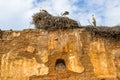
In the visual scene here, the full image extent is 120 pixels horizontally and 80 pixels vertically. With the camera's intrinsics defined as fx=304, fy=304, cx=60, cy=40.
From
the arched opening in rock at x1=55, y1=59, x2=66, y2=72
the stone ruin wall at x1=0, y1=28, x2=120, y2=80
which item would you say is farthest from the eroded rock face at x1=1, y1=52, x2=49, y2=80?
the arched opening in rock at x1=55, y1=59, x2=66, y2=72

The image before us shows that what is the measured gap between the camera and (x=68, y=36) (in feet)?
35.6

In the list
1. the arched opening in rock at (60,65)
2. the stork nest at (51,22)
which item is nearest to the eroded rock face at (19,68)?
the arched opening in rock at (60,65)

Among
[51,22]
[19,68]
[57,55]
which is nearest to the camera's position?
[19,68]

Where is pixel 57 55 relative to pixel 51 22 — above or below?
below

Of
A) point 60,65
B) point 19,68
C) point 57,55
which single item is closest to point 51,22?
point 57,55

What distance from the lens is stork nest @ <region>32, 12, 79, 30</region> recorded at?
11.0 metres

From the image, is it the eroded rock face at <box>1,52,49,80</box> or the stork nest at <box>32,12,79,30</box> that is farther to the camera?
the stork nest at <box>32,12,79,30</box>

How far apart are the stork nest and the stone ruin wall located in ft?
0.65

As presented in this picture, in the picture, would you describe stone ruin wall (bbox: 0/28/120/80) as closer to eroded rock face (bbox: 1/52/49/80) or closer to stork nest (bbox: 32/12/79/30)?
eroded rock face (bbox: 1/52/49/80)

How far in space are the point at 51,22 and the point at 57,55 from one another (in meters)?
1.30

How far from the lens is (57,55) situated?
10523 mm

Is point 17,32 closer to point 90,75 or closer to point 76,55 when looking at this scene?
point 76,55

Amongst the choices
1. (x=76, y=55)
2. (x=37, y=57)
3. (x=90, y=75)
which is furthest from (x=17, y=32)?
(x=90, y=75)

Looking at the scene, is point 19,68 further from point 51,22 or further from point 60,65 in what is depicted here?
point 51,22
